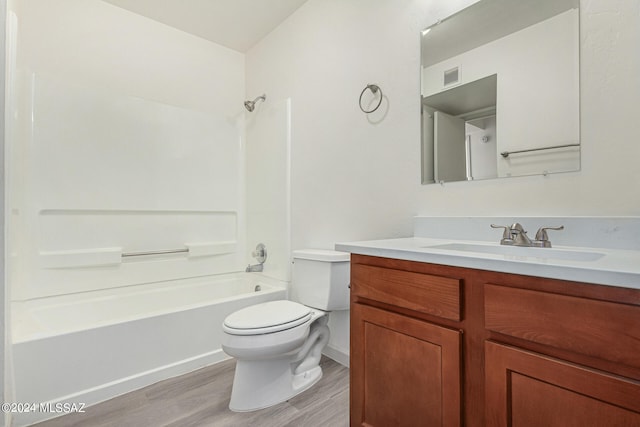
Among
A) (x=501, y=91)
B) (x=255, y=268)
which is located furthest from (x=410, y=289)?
(x=255, y=268)

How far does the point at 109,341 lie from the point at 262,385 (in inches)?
33.9

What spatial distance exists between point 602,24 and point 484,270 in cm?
100

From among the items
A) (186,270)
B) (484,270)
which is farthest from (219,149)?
(484,270)

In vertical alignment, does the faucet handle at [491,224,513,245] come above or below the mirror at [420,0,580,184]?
below

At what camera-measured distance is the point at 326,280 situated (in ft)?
5.97

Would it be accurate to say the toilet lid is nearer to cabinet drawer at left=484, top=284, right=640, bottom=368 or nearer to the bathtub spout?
the bathtub spout

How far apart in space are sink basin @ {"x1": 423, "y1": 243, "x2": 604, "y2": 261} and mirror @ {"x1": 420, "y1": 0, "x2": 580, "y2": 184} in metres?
0.34

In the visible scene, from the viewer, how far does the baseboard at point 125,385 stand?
1.43 m

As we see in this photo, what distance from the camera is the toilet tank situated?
1.80 metres

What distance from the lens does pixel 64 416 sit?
1.47 m

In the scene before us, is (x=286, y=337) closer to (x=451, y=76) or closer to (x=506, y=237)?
(x=506, y=237)

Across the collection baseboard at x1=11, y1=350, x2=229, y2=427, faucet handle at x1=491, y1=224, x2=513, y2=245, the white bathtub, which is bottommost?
baseboard at x1=11, y1=350, x2=229, y2=427

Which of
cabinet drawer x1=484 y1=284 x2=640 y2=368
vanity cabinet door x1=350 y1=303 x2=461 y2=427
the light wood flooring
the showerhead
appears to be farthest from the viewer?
the showerhead

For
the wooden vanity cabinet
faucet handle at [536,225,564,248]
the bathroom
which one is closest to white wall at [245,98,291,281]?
the bathroom
